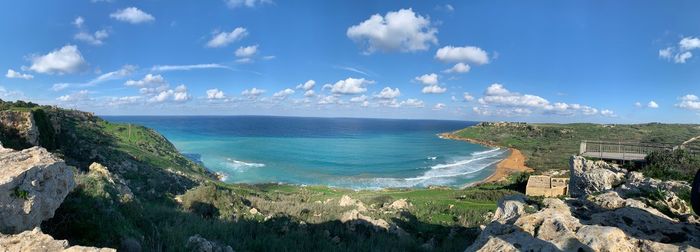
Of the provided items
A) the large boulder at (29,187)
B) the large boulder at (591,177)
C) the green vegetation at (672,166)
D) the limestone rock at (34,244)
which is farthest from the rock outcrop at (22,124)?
the green vegetation at (672,166)

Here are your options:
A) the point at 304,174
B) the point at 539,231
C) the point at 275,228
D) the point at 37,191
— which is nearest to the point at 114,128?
the point at 304,174

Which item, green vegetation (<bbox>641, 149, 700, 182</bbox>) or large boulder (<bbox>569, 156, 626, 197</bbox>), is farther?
green vegetation (<bbox>641, 149, 700, 182</bbox>)

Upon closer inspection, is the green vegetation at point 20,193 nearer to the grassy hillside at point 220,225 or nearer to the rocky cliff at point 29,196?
the rocky cliff at point 29,196

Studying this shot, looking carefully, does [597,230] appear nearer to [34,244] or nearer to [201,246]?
[201,246]

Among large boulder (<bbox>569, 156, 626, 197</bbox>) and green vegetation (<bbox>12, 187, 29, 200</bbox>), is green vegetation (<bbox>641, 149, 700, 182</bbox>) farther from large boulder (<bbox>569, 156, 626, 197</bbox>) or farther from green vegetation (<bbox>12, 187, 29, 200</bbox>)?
green vegetation (<bbox>12, 187, 29, 200</bbox>)

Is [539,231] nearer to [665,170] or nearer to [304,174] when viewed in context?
[665,170]

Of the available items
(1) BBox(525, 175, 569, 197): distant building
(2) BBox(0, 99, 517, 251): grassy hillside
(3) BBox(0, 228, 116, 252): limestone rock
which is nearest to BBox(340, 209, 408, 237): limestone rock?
(2) BBox(0, 99, 517, 251): grassy hillside
